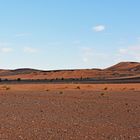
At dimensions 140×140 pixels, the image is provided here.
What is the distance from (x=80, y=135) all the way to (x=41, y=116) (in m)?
6.36

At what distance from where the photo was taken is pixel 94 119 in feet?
69.2

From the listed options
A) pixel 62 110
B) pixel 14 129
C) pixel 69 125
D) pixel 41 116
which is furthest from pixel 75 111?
pixel 14 129

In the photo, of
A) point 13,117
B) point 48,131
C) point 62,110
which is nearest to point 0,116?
point 13,117

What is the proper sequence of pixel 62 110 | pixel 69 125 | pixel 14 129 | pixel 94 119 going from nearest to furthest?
pixel 14 129, pixel 69 125, pixel 94 119, pixel 62 110

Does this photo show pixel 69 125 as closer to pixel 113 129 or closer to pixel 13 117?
pixel 113 129

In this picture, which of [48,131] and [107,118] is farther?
→ [107,118]

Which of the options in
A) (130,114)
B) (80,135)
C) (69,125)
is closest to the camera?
(80,135)

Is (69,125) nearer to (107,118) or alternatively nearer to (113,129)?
(113,129)

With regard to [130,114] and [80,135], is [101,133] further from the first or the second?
[130,114]

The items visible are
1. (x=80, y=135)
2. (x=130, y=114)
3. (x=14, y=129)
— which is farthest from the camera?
(x=130, y=114)

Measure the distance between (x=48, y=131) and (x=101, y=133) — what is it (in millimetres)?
1924

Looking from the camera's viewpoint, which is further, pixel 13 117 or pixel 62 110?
pixel 62 110

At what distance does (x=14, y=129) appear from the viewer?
17672 mm

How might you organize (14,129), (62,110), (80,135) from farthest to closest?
1. (62,110)
2. (14,129)
3. (80,135)
